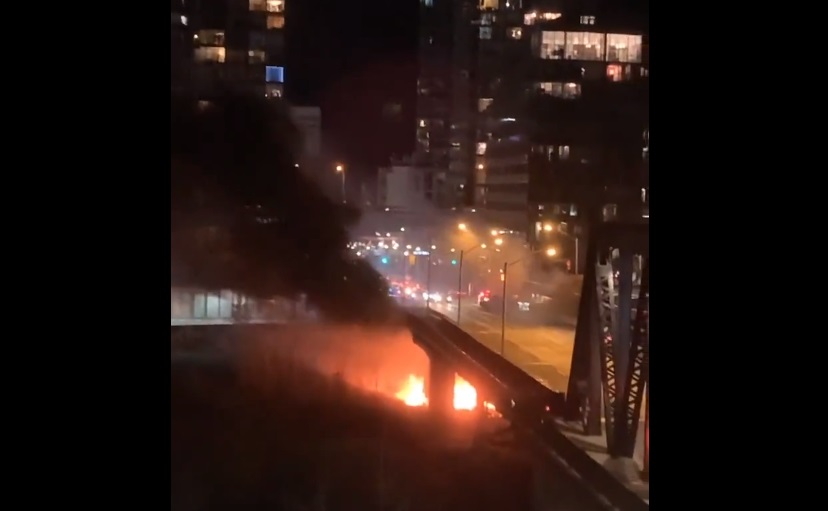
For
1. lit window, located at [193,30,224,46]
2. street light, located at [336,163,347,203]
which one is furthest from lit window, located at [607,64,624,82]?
lit window, located at [193,30,224,46]

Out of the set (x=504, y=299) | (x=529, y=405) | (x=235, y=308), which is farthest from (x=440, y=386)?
(x=504, y=299)

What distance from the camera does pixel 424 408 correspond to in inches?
139

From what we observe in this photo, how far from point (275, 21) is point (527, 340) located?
3278 millimetres

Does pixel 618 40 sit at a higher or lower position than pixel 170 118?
higher

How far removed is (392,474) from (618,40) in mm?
2951

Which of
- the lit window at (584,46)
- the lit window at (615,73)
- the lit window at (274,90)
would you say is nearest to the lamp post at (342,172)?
the lit window at (274,90)

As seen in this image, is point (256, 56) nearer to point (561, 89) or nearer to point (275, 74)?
point (275, 74)

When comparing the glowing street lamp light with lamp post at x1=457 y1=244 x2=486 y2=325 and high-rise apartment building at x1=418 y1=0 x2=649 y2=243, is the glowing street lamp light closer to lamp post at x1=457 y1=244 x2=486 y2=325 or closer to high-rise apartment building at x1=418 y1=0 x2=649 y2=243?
high-rise apartment building at x1=418 y1=0 x2=649 y2=243

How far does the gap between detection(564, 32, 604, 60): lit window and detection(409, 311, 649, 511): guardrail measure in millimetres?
2204

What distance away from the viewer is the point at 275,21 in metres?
3.12

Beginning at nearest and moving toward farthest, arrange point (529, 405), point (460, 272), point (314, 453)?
1. point (314, 453)
2. point (529, 405)
3. point (460, 272)

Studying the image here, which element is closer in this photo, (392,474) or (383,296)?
(392,474)
